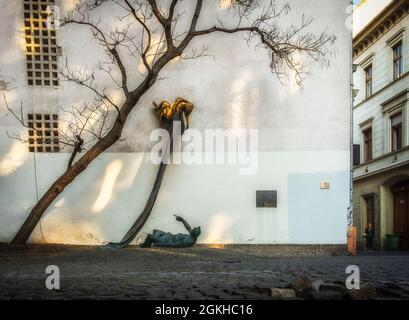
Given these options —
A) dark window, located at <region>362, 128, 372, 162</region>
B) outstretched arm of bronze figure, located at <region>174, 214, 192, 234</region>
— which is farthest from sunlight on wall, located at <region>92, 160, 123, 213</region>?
dark window, located at <region>362, 128, 372, 162</region>

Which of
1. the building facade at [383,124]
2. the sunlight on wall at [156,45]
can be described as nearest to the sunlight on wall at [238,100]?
the sunlight on wall at [156,45]

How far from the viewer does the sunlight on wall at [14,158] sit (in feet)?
42.4

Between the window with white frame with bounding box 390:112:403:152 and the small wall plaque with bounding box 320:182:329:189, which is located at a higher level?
the window with white frame with bounding box 390:112:403:152

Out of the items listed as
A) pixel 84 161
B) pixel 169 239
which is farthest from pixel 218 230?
pixel 84 161

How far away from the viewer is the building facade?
22.2 m

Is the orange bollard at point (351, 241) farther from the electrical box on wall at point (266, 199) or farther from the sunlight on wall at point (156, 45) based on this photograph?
the sunlight on wall at point (156, 45)

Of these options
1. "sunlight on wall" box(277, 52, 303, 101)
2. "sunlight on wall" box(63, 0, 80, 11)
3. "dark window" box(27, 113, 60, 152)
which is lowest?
"dark window" box(27, 113, 60, 152)

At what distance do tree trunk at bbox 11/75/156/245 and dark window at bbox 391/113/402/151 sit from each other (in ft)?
51.5

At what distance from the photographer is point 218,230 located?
13078mm

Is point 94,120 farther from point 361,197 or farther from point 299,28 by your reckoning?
point 361,197

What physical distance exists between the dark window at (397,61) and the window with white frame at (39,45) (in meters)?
17.7

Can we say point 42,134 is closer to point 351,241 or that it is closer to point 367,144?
point 351,241
